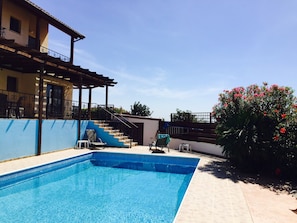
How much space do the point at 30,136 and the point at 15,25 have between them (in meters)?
8.38

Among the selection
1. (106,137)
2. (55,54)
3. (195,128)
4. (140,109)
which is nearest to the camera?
(106,137)

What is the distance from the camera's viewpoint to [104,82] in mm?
17688

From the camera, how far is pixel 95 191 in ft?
24.6

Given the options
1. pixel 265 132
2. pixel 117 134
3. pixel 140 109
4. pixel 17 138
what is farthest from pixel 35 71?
pixel 265 132

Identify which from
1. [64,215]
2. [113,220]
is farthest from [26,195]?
[113,220]

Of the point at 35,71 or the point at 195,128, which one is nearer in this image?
the point at 35,71

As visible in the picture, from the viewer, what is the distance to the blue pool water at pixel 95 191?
18.2ft

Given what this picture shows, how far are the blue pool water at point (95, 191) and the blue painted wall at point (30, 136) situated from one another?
6.35 feet

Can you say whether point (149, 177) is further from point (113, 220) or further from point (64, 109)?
Result: point (64, 109)

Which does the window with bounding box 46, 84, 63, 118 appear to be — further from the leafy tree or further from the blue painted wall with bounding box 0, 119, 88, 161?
the leafy tree

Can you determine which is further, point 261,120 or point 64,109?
point 64,109

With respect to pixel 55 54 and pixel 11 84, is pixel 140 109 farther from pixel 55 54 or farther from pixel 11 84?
pixel 11 84

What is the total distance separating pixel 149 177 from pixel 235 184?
3.70m

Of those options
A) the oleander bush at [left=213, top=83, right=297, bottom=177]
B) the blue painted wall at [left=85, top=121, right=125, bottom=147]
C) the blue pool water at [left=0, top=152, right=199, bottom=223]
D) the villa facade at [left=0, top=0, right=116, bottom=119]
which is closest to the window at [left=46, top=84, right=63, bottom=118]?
the villa facade at [left=0, top=0, right=116, bottom=119]
